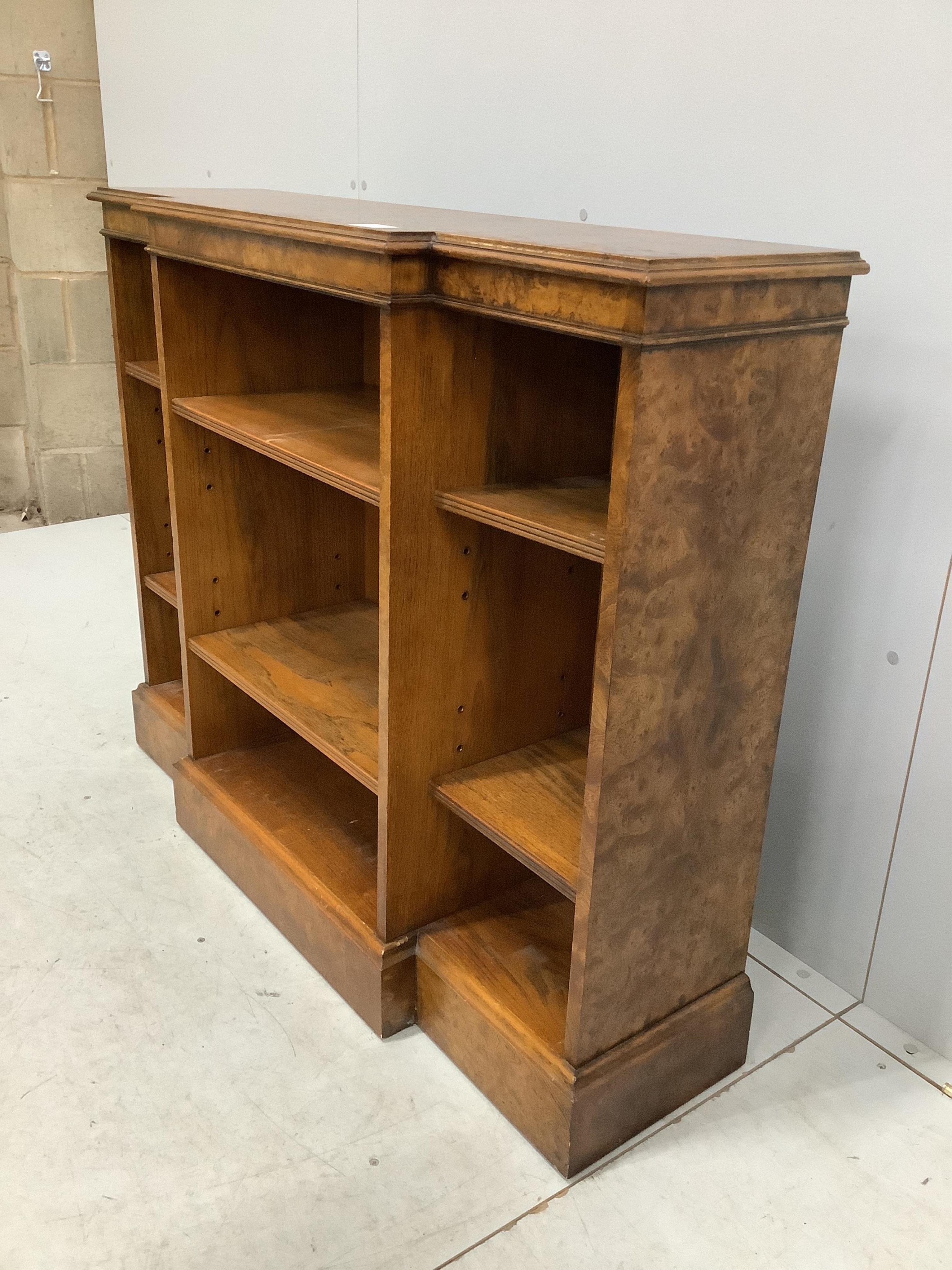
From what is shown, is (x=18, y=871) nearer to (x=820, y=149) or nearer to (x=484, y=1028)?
(x=484, y=1028)

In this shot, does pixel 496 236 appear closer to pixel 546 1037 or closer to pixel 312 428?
pixel 312 428

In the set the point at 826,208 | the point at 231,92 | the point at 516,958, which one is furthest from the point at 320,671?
the point at 231,92

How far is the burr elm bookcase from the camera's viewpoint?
120cm

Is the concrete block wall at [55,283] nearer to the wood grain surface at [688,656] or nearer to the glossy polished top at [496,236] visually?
the glossy polished top at [496,236]

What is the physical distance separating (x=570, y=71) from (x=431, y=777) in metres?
1.28

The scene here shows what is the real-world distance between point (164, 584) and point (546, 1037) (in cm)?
138

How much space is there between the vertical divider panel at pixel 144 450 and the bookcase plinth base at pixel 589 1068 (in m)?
1.19

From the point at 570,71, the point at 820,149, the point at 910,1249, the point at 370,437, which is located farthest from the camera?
the point at 570,71

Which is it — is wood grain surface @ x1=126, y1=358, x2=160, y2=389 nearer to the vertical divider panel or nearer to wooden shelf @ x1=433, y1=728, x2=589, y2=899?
the vertical divider panel

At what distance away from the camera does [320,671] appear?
1985 mm

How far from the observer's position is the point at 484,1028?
5.17 feet

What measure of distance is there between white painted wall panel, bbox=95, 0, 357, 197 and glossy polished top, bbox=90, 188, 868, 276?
817mm

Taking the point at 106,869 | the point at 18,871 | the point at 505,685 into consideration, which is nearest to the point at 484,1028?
the point at 505,685

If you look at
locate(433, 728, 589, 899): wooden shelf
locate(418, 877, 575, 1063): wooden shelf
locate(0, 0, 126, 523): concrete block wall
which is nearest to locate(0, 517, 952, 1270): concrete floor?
locate(418, 877, 575, 1063): wooden shelf
